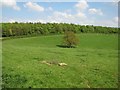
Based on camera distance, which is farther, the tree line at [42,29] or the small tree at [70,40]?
the tree line at [42,29]

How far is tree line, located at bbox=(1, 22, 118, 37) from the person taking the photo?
137113 millimetres

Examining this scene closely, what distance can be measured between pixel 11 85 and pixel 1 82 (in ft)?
3.47

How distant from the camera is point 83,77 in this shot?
20.7 meters

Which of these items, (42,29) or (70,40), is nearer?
(70,40)

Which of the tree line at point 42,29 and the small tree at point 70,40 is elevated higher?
the tree line at point 42,29

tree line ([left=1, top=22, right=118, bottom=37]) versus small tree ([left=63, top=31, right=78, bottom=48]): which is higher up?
tree line ([left=1, top=22, right=118, bottom=37])

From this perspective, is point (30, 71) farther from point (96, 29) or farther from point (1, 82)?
point (96, 29)

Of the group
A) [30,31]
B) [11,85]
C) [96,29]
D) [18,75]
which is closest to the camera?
[11,85]

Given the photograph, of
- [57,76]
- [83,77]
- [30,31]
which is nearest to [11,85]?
[57,76]

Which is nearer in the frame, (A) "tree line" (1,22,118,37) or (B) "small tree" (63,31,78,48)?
(B) "small tree" (63,31,78,48)

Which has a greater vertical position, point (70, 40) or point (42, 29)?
point (42, 29)

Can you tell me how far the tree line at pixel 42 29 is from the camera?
450ft

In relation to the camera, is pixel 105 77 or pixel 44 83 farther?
pixel 105 77

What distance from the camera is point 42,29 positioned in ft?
488
